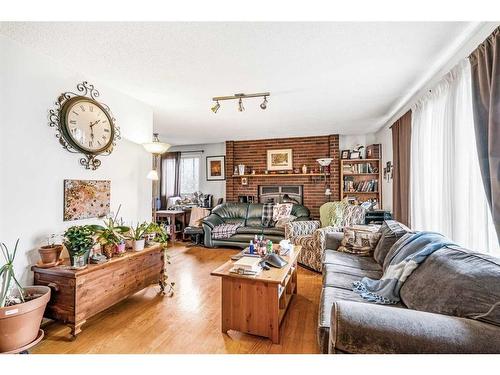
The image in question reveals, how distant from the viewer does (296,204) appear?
5.03 m

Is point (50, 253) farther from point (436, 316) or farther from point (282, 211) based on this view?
point (282, 211)

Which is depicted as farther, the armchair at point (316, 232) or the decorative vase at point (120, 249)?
the armchair at point (316, 232)

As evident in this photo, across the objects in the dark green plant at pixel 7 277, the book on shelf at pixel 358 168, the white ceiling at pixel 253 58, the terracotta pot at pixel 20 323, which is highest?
A: the white ceiling at pixel 253 58

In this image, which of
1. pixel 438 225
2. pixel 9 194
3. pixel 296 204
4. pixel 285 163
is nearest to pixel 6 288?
pixel 9 194

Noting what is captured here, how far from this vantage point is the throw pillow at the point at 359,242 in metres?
2.60

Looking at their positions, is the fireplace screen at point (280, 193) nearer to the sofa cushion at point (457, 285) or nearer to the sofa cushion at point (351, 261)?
the sofa cushion at point (351, 261)

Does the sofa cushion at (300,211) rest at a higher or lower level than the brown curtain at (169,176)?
lower

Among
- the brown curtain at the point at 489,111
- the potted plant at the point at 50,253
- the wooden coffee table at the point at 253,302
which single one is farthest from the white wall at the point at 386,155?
the potted plant at the point at 50,253

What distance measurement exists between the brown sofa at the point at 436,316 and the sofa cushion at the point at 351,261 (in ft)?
2.44

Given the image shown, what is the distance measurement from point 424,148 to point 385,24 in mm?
1550

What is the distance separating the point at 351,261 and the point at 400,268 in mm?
703

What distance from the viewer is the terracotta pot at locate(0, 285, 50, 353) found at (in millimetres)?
1441

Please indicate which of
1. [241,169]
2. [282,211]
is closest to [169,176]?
[241,169]

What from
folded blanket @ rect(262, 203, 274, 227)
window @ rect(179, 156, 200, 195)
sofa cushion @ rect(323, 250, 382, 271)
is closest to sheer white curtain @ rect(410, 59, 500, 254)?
sofa cushion @ rect(323, 250, 382, 271)
